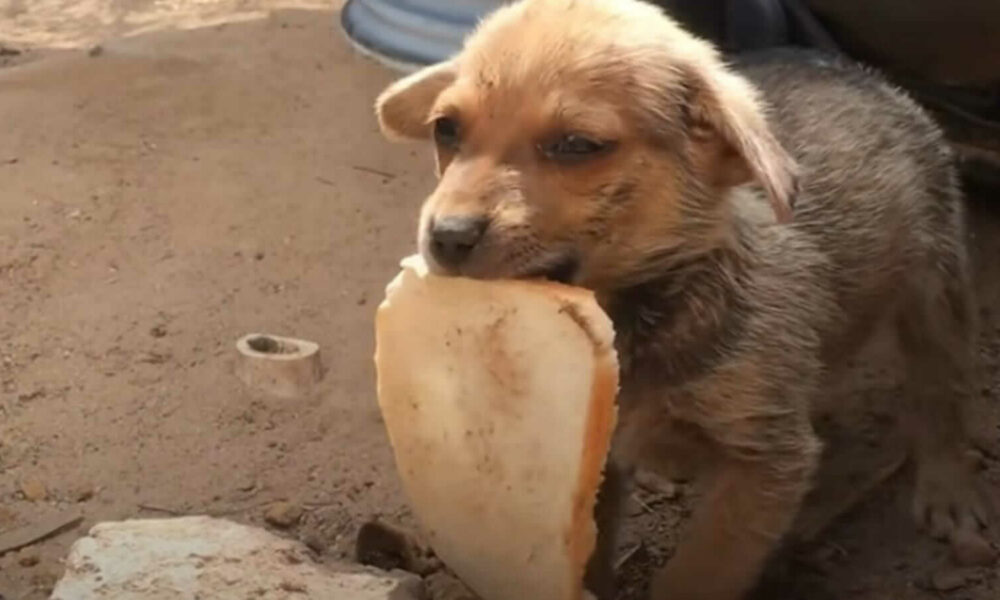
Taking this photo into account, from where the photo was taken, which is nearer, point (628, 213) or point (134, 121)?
point (628, 213)

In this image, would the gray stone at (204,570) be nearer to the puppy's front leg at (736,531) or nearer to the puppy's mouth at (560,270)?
the puppy's front leg at (736,531)

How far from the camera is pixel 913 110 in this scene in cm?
405

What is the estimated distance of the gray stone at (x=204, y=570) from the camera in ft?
10.2

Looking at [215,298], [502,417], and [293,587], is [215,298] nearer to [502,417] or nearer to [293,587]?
[293,587]

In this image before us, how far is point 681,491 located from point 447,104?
4.98ft

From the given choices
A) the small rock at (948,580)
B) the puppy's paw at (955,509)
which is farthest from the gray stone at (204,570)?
the puppy's paw at (955,509)

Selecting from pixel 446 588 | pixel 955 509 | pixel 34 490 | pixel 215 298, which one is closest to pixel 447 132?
pixel 446 588

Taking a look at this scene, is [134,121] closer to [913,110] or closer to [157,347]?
[157,347]

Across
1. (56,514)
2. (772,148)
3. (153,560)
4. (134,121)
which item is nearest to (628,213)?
(772,148)

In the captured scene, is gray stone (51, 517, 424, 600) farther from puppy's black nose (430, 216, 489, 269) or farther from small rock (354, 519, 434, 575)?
puppy's black nose (430, 216, 489, 269)

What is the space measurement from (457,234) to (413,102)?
69cm

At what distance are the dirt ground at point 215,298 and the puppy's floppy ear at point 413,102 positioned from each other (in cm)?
99

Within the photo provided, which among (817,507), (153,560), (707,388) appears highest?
(707,388)

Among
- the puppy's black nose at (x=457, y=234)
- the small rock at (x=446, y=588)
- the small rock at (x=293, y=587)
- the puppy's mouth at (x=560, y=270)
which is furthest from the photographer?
the small rock at (x=446, y=588)
